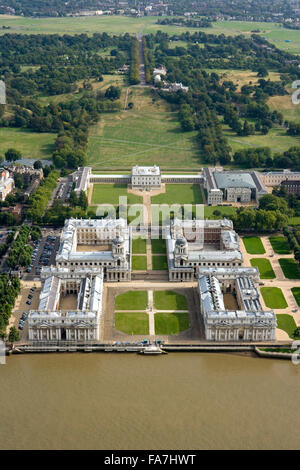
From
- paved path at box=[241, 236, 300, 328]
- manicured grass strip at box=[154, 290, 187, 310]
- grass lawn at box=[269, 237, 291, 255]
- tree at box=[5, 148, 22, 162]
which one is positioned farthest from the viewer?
tree at box=[5, 148, 22, 162]

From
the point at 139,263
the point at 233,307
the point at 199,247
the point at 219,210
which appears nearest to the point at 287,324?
the point at 233,307

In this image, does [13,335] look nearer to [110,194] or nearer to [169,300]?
[169,300]

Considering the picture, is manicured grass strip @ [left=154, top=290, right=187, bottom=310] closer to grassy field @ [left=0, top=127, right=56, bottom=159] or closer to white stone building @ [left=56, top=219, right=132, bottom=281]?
white stone building @ [left=56, top=219, right=132, bottom=281]

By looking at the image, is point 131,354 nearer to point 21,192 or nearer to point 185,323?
point 185,323

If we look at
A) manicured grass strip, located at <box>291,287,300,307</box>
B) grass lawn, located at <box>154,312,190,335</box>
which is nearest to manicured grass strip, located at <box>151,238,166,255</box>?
grass lawn, located at <box>154,312,190,335</box>

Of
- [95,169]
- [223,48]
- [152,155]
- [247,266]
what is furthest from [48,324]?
[223,48]

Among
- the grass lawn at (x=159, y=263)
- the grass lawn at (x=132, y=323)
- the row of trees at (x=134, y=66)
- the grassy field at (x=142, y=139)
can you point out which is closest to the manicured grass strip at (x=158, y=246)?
the grass lawn at (x=159, y=263)
